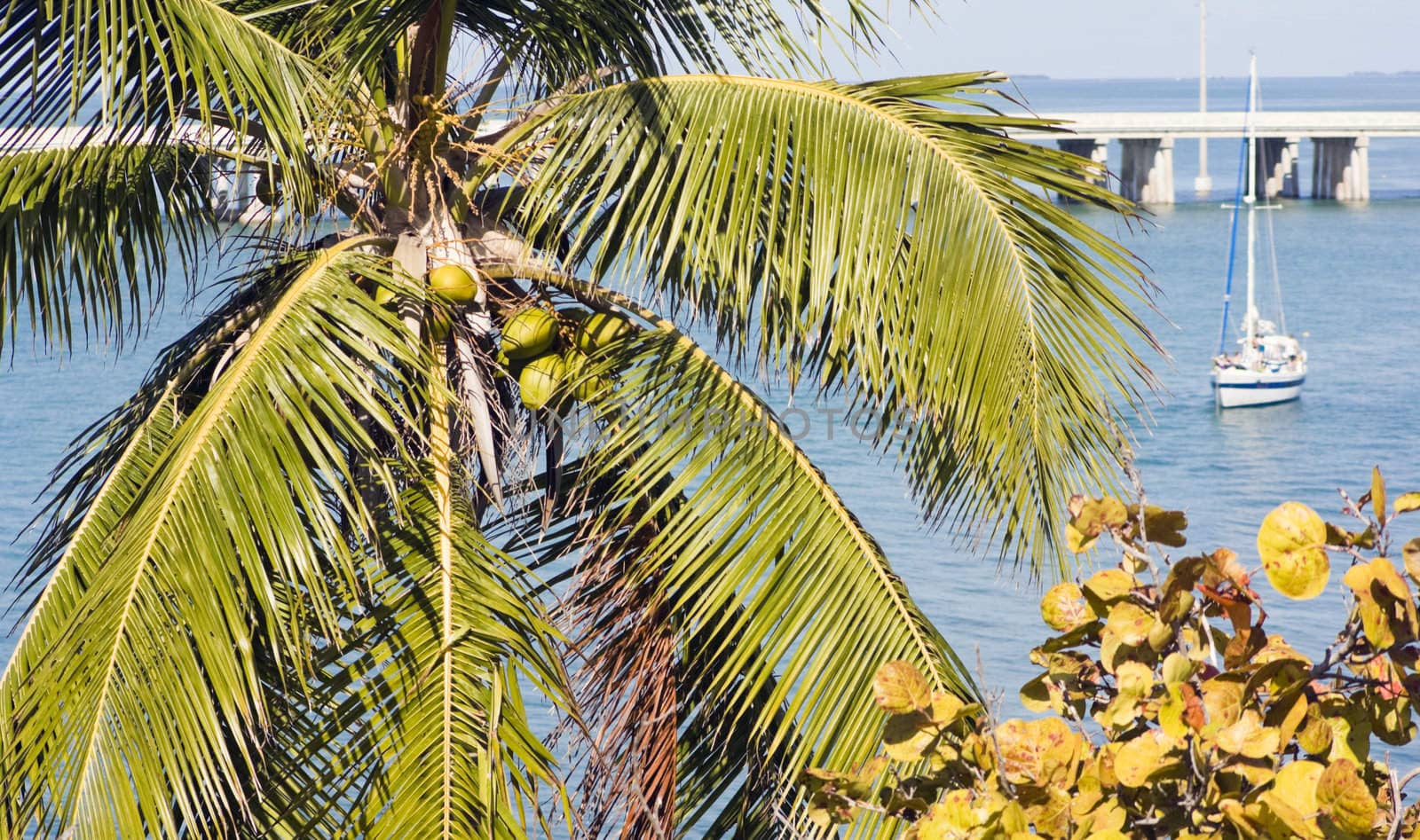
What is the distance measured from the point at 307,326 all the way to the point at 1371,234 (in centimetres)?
6162

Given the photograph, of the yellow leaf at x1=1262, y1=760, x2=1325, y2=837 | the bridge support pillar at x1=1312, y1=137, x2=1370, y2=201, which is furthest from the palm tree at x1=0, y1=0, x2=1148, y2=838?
the bridge support pillar at x1=1312, y1=137, x2=1370, y2=201

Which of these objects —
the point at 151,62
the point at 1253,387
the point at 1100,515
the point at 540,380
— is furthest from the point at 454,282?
the point at 1253,387

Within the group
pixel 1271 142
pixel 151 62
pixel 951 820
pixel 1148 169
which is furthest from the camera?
pixel 1271 142

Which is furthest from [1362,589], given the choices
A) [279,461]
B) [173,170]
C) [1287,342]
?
[1287,342]

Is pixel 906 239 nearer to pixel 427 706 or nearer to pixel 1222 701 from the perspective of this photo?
pixel 427 706

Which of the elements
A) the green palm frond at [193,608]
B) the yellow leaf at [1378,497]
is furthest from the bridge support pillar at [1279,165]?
the yellow leaf at [1378,497]

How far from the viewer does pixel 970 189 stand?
12.7 feet

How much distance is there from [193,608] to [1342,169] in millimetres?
72326

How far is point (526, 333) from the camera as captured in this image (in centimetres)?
427

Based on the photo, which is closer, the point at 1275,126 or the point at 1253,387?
the point at 1253,387

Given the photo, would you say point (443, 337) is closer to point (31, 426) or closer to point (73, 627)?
point (73, 627)

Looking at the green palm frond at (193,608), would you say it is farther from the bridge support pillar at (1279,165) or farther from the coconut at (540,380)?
the bridge support pillar at (1279,165)

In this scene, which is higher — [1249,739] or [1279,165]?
[1249,739]

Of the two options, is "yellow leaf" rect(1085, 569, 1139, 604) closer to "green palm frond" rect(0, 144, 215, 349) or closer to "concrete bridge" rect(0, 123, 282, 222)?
"concrete bridge" rect(0, 123, 282, 222)
